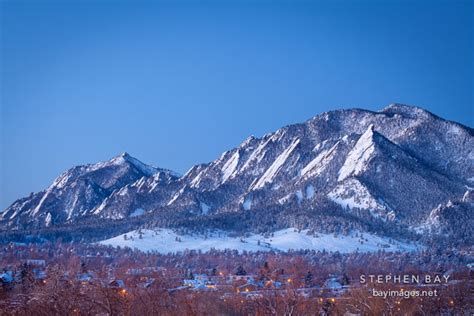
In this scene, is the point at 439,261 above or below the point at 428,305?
above

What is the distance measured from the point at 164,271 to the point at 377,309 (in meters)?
95.7

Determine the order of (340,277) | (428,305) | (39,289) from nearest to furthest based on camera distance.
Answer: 1. (39,289)
2. (428,305)
3. (340,277)

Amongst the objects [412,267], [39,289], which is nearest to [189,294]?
[39,289]

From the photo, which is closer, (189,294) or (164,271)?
(189,294)

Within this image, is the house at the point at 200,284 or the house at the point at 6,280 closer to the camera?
the house at the point at 6,280

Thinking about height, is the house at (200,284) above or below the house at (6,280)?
above

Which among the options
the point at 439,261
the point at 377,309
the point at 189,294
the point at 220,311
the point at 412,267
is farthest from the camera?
the point at 439,261

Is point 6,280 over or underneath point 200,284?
underneath

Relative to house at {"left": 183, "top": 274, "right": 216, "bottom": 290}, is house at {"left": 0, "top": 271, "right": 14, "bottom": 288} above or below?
below

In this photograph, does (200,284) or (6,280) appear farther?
(200,284)

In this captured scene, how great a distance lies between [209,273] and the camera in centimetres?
17800

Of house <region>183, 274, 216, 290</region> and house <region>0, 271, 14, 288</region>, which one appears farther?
house <region>183, 274, 216, 290</region>

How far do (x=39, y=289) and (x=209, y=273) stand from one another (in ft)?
410

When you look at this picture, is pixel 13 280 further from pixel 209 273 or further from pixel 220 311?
pixel 209 273
